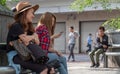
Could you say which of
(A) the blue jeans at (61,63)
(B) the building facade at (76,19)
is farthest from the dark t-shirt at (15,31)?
(B) the building facade at (76,19)

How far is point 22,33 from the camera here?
544cm

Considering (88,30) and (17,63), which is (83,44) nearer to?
(88,30)

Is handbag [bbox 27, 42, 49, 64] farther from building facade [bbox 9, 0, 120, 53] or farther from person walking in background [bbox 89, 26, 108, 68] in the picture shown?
building facade [bbox 9, 0, 120, 53]

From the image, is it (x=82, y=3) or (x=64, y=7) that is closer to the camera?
(x=82, y=3)

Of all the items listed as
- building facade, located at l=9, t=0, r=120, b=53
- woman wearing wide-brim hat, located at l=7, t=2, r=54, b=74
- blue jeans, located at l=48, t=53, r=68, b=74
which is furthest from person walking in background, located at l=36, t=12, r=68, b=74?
building facade, located at l=9, t=0, r=120, b=53

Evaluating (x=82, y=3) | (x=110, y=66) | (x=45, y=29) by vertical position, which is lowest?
(x=110, y=66)

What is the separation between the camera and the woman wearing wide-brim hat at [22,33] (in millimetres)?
5449

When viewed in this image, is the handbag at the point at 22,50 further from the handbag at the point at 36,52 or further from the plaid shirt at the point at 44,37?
the plaid shirt at the point at 44,37

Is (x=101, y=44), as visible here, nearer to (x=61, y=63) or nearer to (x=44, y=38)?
(x=61, y=63)

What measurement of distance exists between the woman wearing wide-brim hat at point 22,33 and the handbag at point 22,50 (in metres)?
0.07

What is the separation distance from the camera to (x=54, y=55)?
7.00m

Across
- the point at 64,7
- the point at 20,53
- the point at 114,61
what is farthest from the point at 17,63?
the point at 64,7

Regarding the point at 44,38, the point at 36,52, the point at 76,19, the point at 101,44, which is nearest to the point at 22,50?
the point at 36,52

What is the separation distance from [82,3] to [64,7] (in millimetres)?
15567
